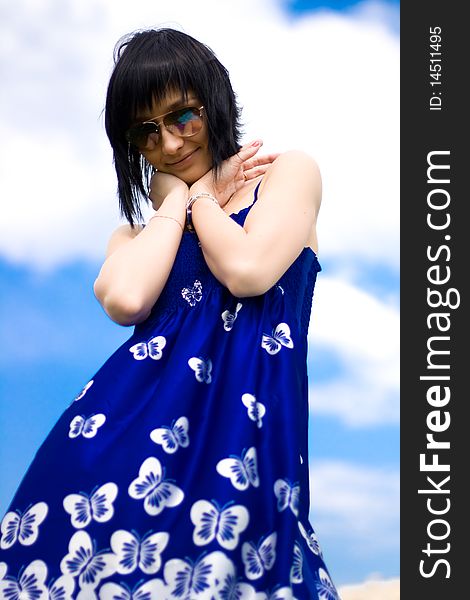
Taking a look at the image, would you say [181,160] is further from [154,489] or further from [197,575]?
[197,575]

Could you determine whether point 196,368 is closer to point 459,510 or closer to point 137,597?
point 137,597

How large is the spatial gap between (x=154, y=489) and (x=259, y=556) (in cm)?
23

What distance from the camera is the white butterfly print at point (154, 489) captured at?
1862 mm

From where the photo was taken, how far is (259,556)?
1822mm

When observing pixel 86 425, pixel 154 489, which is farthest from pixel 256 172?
pixel 154 489

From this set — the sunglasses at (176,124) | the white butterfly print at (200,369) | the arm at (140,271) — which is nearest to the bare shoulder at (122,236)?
the arm at (140,271)

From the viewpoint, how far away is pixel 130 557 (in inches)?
72.0

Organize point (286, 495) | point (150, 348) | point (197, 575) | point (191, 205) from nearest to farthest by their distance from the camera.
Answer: point (197, 575) < point (286, 495) < point (150, 348) < point (191, 205)

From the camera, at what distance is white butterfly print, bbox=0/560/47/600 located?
190 cm

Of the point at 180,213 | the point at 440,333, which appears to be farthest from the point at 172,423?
the point at 440,333

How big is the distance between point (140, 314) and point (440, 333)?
124cm

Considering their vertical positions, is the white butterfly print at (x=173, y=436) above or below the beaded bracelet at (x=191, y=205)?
below

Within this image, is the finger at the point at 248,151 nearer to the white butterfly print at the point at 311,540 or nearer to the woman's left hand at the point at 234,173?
the woman's left hand at the point at 234,173

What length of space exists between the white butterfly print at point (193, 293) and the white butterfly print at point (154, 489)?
1.33ft
